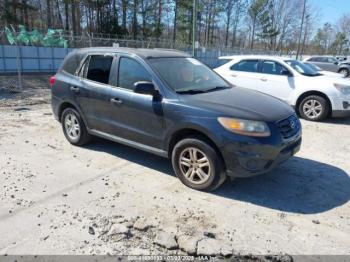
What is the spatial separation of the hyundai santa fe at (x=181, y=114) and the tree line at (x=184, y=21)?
103ft

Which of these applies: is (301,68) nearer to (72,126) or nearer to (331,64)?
(72,126)

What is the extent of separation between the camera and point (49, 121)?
25.4ft

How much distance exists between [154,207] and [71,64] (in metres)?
3.25

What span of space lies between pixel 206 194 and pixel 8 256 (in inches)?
88.9

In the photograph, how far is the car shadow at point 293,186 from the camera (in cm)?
389

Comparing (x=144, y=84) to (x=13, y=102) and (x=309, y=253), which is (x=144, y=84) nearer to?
(x=309, y=253)

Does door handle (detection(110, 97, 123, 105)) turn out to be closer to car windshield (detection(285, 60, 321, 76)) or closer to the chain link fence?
car windshield (detection(285, 60, 321, 76))

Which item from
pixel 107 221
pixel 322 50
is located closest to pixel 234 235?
pixel 107 221

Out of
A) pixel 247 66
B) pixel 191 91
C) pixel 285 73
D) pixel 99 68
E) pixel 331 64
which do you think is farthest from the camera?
pixel 331 64

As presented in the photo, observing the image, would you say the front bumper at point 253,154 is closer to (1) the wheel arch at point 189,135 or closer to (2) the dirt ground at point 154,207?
(1) the wheel arch at point 189,135

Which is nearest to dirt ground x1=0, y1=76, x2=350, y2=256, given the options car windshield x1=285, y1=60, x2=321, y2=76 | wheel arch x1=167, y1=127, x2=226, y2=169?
wheel arch x1=167, y1=127, x2=226, y2=169

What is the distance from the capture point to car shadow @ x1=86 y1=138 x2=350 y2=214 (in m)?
3.89

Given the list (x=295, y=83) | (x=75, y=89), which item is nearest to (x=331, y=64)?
(x=295, y=83)

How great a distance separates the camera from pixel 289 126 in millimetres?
4066
